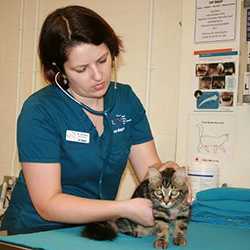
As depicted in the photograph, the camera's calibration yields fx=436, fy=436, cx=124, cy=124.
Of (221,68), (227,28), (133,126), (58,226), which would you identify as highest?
(227,28)

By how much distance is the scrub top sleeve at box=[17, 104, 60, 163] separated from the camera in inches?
46.9

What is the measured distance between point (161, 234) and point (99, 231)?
169 mm

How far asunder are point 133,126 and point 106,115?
0.40 ft

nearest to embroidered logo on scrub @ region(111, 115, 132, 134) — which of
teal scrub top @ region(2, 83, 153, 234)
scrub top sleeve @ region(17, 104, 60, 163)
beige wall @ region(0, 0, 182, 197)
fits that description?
teal scrub top @ region(2, 83, 153, 234)

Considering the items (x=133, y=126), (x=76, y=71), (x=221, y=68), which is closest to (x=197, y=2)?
(x=221, y=68)

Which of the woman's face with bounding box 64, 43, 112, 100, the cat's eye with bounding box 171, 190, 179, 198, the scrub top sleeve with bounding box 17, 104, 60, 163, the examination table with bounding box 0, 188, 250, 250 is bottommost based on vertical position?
the examination table with bounding box 0, 188, 250, 250

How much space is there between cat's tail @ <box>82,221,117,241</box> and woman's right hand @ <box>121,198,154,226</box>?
0.23ft

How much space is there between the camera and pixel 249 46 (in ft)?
5.80

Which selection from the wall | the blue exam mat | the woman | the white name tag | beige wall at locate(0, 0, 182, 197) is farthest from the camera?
beige wall at locate(0, 0, 182, 197)

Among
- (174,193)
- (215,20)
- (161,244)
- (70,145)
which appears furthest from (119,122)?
(215,20)

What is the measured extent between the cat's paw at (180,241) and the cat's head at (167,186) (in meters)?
0.10

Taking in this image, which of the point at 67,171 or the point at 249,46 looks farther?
the point at 249,46

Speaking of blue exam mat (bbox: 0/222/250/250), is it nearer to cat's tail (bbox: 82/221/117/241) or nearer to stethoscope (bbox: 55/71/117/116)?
cat's tail (bbox: 82/221/117/241)

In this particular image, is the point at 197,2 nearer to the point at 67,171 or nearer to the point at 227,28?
the point at 227,28
